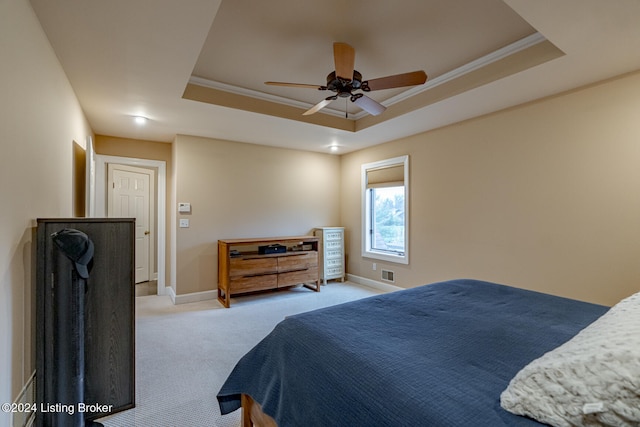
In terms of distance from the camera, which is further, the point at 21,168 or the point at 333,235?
the point at 333,235

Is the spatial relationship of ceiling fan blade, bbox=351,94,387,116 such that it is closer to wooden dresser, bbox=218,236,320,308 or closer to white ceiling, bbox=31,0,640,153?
white ceiling, bbox=31,0,640,153

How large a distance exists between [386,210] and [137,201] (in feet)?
14.3

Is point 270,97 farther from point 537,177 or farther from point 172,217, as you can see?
point 537,177

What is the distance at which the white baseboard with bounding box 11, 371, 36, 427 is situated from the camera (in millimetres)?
1448

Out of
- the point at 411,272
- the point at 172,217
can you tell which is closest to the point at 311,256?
the point at 411,272

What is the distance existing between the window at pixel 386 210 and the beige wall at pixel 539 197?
20cm

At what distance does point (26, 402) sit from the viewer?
5.10 feet

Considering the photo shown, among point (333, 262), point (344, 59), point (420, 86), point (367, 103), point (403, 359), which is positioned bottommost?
point (333, 262)

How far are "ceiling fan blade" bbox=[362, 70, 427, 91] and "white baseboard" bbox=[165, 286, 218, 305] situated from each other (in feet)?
11.8

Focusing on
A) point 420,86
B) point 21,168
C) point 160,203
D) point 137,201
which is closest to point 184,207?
point 160,203

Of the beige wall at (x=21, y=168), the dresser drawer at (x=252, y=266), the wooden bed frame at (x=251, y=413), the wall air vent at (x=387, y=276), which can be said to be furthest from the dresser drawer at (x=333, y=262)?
the beige wall at (x=21, y=168)

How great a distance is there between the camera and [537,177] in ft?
9.93

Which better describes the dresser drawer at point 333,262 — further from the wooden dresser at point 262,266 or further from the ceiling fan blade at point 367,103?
the ceiling fan blade at point 367,103

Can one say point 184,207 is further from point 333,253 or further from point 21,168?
point 21,168
